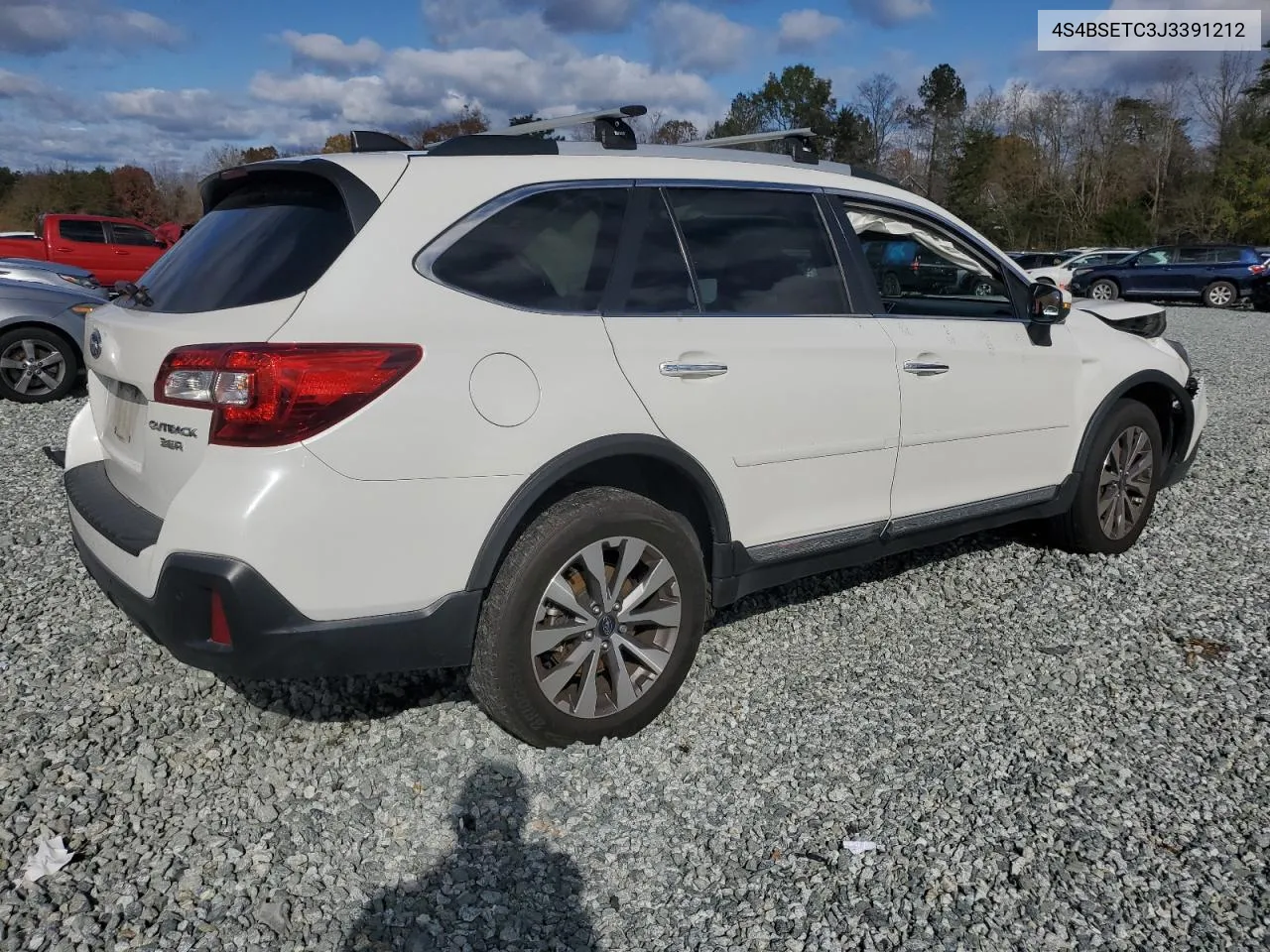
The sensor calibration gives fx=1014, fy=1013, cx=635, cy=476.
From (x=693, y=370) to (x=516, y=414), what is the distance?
2.20ft

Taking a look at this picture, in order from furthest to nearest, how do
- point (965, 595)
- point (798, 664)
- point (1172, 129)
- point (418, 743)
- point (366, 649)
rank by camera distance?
point (1172, 129), point (965, 595), point (798, 664), point (418, 743), point (366, 649)

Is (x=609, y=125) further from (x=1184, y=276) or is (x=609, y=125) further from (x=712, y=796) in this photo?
(x=1184, y=276)

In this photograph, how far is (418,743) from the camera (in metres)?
3.29

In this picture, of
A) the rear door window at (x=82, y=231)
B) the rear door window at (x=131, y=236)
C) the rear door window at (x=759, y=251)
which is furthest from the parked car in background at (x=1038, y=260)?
the rear door window at (x=759, y=251)

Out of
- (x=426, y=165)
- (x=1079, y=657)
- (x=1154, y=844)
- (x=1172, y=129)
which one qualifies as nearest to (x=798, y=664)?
(x=1079, y=657)

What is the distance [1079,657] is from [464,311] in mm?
2793

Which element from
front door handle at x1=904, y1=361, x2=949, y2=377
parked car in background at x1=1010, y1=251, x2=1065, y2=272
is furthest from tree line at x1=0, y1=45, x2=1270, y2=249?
front door handle at x1=904, y1=361, x2=949, y2=377

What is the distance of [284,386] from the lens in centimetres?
257

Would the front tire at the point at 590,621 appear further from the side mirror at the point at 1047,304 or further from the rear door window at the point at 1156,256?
the rear door window at the point at 1156,256

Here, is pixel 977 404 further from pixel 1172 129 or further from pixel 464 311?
pixel 1172 129

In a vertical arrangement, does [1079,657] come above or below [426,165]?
below

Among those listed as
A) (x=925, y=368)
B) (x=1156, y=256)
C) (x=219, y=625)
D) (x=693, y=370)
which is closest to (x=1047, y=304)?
(x=925, y=368)

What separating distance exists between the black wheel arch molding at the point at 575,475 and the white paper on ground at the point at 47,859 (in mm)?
1263

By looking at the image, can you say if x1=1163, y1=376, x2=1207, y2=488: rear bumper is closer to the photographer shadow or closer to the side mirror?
the side mirror
